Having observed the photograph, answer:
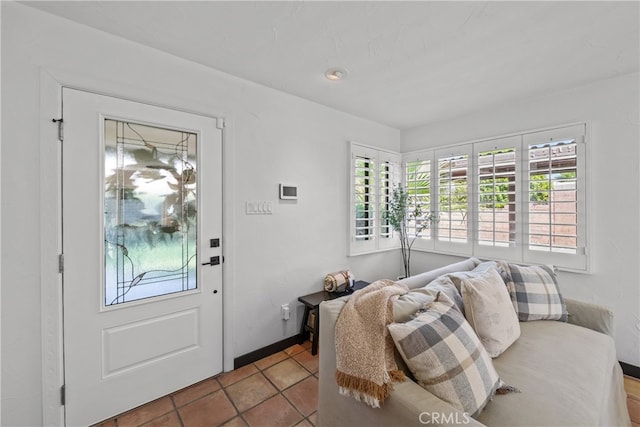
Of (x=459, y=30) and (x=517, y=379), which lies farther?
(x=459, y=30)

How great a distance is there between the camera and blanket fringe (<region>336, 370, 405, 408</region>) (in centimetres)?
108

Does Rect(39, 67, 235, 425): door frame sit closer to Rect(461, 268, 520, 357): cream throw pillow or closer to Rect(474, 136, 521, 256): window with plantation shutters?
Rect(461, 268, 520, 357): cream throw pillow

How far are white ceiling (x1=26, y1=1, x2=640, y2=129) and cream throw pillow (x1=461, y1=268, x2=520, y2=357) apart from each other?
4.94 feet

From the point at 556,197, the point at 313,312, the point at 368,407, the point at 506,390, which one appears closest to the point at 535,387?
the point at 506,390

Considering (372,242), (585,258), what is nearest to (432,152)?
(372,242)

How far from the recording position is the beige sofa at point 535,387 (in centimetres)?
106

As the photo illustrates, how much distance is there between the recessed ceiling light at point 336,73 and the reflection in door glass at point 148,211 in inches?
44.7

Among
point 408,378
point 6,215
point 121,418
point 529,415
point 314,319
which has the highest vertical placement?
point 6,215

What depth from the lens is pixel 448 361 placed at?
1119 mm

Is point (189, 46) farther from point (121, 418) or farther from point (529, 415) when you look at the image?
point (529, 415)

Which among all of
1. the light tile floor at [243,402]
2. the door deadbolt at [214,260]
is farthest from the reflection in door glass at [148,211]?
the light tile floor at [243,402]

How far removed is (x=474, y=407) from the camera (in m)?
1.08

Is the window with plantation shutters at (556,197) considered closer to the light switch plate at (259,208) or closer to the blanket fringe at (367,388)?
the blanket fringe at (367,388)

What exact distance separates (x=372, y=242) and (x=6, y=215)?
292 cm
